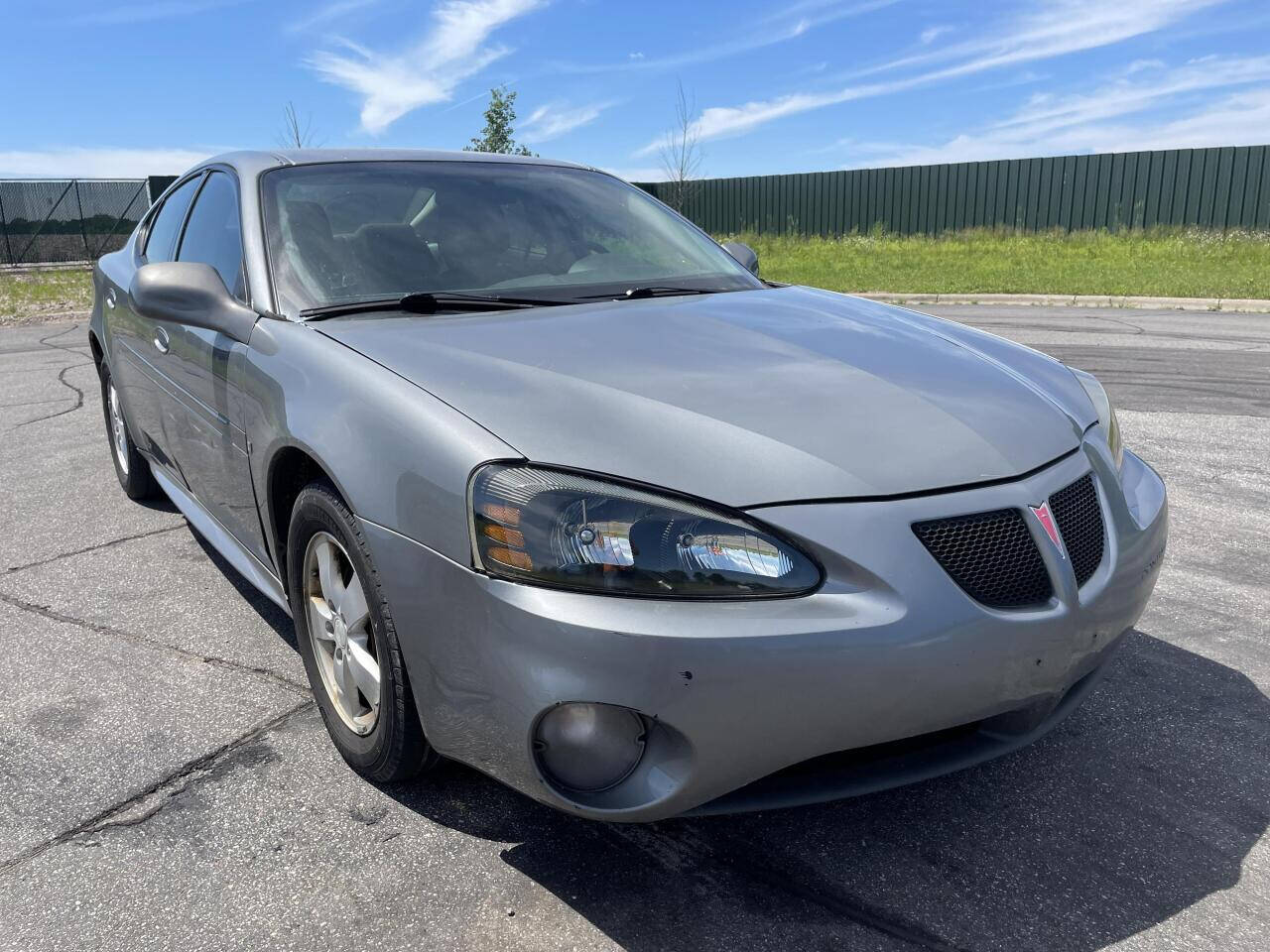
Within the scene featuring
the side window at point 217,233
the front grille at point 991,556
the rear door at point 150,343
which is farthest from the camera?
the rear door at point 150,343

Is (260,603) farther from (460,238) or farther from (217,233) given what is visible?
(460,238)

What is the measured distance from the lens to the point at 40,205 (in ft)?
97.3

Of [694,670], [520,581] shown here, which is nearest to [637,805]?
[694,670]

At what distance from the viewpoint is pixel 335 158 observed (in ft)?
11.0

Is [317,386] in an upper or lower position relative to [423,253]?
lower

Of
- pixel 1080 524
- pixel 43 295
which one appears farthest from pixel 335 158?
pixel 43 295

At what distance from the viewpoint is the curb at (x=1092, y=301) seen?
45.4 ft

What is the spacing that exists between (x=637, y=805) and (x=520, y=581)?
1.50 ft

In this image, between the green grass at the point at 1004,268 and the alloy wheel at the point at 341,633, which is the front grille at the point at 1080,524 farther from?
the green grass at the point at 1004,268

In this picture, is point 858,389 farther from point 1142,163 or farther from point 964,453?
point 1142,163

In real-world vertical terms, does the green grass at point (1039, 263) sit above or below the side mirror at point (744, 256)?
below

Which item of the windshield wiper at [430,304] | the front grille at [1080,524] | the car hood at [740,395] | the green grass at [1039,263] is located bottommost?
the green grass at [1039,263]

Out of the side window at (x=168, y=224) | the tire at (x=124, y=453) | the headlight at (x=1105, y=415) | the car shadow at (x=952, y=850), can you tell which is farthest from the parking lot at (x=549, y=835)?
the side window at (x=168, y=224)

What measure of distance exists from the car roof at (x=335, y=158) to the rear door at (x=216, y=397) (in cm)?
8
